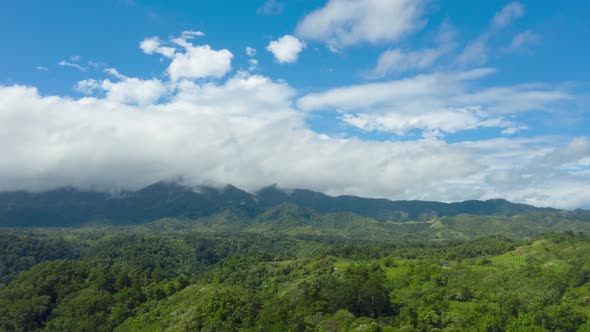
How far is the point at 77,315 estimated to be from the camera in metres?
105

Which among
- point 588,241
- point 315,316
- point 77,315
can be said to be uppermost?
point 588,241

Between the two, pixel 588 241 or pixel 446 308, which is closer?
pixel 446 308

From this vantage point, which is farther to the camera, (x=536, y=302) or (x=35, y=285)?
(x=35, y=285)

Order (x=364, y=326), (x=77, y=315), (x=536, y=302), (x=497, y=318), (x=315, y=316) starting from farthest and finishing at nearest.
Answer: (x=77, y=315) → (x=536, y=302) → (x=497, y=318) → (x=315, y=316) → (x=364, y=326)

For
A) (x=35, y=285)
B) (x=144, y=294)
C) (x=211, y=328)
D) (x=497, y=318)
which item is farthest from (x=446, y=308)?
(x=35, y=285)

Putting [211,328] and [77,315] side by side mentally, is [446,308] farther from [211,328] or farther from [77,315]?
[77,315]

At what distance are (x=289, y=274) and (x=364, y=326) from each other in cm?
A: 9249

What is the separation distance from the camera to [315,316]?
68.4 meters

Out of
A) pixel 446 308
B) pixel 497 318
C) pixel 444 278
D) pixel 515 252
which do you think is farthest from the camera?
pixel 515 252

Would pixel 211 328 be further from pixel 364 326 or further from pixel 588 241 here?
pixel 588 241

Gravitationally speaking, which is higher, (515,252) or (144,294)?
(515,252)

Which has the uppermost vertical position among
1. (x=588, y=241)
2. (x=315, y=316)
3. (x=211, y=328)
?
(x=588, y=241)

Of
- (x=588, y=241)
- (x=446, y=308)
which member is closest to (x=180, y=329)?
(x=446, y=308)

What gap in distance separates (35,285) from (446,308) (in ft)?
400
